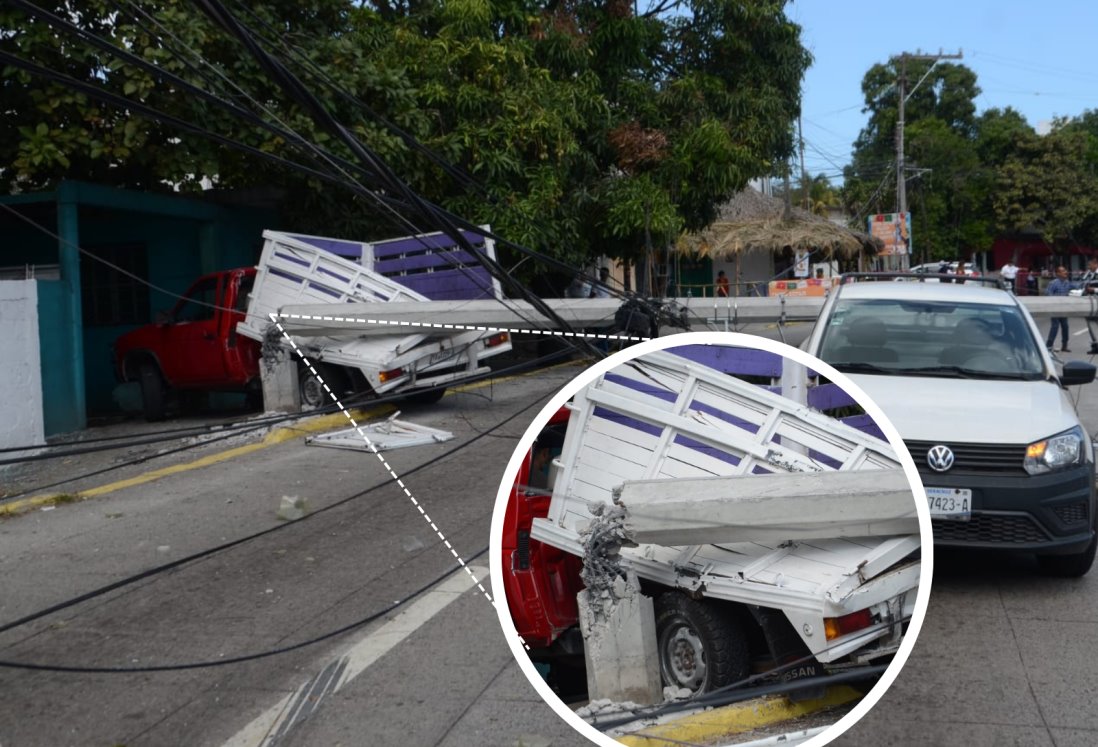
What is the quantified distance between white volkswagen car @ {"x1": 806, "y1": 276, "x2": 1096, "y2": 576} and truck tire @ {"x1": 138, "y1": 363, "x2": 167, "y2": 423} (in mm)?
10634

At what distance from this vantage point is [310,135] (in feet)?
47.1

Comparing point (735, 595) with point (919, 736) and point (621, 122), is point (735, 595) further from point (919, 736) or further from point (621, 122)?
point (621, 122)

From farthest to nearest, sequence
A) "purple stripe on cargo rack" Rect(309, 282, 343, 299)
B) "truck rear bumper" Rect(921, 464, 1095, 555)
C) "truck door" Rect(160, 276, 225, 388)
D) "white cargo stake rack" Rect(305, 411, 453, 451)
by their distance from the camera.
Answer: "truck door" Rect(160, 276, 225, 388) → "purple stripe on cargo rack" Rect(309, 282, 343, 299) → "white cargo stake rack" Rect(305, 411, 453, 451) → "truck rear bumper" Rect(921, 464, 1095, 555)

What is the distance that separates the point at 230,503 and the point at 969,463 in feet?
19.4

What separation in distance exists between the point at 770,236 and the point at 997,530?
29337 mm

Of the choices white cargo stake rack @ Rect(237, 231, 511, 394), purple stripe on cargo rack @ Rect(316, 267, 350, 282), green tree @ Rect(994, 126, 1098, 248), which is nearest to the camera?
white cargo stake rack @ Rect(237, 231, 511, 394)

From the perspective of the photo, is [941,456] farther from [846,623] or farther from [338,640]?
[846,623]

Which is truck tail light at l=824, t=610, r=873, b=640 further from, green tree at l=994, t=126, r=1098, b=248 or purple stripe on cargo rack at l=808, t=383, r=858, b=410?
green tree at l=994, t=126, r=1098, b=248

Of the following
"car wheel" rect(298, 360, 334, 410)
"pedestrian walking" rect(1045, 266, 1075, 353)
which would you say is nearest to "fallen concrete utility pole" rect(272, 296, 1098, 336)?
"car wheel" rect(298, 360, 334, 410)

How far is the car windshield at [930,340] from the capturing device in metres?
7.33

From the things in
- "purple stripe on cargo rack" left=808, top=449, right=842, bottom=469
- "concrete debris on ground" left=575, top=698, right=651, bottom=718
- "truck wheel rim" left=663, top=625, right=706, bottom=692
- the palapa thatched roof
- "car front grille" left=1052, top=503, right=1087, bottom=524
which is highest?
the palapa thatched roof

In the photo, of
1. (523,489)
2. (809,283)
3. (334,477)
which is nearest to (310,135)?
(334,477)

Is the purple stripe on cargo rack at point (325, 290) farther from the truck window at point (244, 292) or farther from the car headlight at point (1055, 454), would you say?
the car headlight at point (1055, 454)

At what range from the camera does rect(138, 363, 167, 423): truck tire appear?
51.6ft
